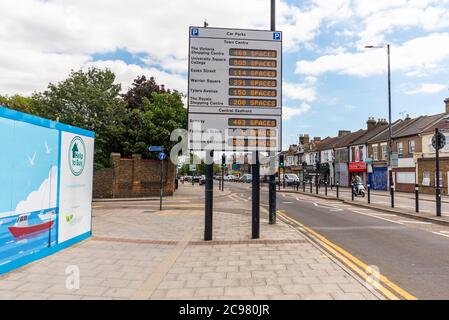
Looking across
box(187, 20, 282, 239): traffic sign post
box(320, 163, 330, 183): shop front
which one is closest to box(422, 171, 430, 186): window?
box(320, 163, 330, 183): shop front

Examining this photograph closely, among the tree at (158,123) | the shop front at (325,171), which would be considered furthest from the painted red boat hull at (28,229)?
the shop front at (325,171)

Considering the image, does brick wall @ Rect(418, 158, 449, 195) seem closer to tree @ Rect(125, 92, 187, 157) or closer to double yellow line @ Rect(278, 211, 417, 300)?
tree @ Rect(125, 92, 187, 157)

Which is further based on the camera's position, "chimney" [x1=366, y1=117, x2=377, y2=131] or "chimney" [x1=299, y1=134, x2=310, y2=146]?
"chimney" [x1=299, y1=134, x2=310, y2=146]

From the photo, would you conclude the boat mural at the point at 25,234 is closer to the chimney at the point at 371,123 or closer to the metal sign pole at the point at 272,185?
Answer: the metal sign pole at the point at 272,185

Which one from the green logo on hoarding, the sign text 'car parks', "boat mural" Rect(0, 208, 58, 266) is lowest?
"boat mural" Rect(0, 208, 58, 266)

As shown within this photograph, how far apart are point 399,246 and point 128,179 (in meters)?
19.7

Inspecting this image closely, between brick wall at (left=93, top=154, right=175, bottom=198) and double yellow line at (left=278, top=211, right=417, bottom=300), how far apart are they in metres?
17.9

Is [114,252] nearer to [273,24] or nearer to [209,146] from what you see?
[209,146]

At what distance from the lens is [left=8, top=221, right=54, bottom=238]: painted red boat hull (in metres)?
5.38

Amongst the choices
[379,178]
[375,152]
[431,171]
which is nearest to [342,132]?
[375,152]

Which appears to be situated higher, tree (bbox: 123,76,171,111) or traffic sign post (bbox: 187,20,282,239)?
tree (bbox: 123,76,171,111)

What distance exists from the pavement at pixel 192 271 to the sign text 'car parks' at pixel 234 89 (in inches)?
103

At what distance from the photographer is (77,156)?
7.46 meters

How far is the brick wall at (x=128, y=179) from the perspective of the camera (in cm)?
2309
